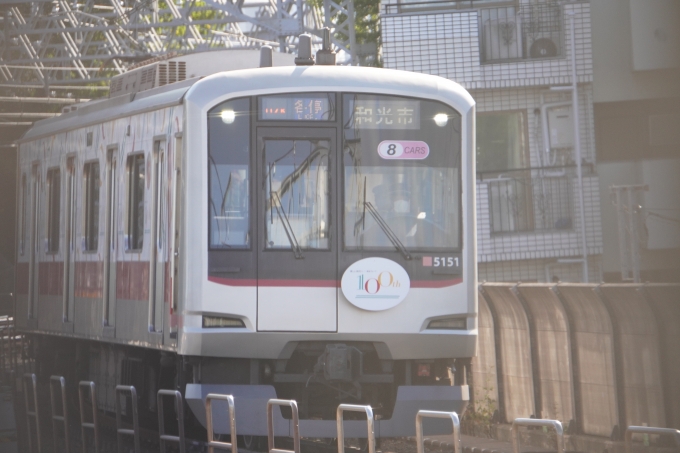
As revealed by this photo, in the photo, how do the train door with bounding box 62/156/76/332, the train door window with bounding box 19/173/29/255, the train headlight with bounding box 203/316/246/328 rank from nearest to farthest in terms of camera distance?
the train headlight with bounding box 203/316/246/328 → the train door with bounding box 62/156/76/332 → the train door window with bounding box 19/173/29/255

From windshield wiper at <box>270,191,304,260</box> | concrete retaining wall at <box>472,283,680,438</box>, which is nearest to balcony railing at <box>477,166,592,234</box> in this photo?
concrete retaining wall at <box>472,283,680,438</box>

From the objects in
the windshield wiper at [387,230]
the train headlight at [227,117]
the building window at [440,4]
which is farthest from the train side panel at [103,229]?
the building window at [440,4]

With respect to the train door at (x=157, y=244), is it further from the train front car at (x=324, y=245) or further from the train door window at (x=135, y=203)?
the train front car at (x=324, y=245)

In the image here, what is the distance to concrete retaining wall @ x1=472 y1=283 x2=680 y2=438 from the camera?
31.0 feet

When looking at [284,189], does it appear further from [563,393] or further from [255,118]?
[563,393]

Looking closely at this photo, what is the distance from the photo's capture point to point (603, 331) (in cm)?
1021

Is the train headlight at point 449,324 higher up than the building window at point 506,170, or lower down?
lower down

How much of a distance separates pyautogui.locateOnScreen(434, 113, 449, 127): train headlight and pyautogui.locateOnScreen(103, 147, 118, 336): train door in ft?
11.0

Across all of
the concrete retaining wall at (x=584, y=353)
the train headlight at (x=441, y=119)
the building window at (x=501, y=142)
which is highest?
the building window at (x=501, y=142)

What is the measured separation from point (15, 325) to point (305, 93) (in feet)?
25.0

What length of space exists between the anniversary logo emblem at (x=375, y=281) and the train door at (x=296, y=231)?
0.14 metres

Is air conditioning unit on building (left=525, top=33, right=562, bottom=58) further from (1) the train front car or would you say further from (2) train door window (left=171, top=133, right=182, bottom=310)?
(2) train door window (left=171, top=133, right=182, bottom=310)

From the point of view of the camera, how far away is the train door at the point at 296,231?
9.05m

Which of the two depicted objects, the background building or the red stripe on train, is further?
the background building
